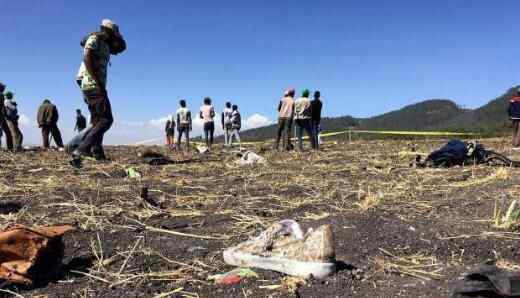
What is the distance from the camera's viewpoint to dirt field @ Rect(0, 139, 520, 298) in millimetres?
2250

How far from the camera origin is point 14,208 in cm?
394

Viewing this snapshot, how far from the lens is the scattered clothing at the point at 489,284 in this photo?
1819 mm

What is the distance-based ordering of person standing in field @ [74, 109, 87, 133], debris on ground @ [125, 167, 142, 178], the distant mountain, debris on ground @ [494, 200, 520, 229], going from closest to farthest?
debris on ground @ [494, 200, 520, 229]
debris on ground @ [125, 167, 142, 178]
person standing in field @ [74, 109, 87, 133]
the distant mountain

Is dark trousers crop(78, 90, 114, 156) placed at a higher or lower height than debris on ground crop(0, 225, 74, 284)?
higher

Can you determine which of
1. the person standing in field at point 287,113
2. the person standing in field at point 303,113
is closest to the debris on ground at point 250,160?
the person standing in field at point 303,113

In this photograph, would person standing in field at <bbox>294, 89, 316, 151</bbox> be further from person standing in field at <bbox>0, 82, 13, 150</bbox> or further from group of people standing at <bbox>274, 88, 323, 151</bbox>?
person standing in field at <bbox>0, 82, 13, 150</bbox>

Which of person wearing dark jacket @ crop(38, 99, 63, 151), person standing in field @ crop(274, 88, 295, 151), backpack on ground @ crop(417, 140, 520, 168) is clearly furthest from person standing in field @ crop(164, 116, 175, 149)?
backpack on ground @ crop(417, 140, 520, 168)

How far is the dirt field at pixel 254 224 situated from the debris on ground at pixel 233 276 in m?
0.05

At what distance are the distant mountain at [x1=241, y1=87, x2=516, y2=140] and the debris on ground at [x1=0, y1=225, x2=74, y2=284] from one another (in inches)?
1536

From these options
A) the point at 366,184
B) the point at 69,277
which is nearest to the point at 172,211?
the point at 69,277

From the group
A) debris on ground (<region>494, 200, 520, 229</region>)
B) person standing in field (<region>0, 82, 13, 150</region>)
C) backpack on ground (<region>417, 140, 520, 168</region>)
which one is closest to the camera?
debris on ground (<region>494, 200, 520, 229</region>)

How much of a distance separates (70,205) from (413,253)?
2895 mm

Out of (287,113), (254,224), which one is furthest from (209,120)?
(254,224)

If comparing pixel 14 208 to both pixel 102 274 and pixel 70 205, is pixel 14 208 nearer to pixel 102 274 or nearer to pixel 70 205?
pixel 70 205
